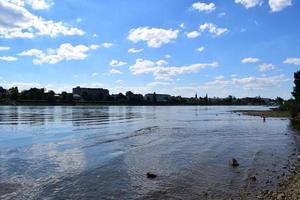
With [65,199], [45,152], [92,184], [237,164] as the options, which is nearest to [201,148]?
[237,164]

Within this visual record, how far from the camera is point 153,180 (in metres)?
20.3

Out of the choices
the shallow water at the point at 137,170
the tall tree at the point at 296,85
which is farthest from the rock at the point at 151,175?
the tall tree at the point at 296,85

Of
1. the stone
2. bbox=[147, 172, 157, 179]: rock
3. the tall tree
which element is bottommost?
the stone

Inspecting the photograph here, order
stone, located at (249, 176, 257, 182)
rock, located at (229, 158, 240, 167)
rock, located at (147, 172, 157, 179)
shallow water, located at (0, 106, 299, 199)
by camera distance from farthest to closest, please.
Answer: rock, located at (229, 158, 240, 167)
rock, located at (147, 172, 157, 179)
stone, located at (249, 176, 257, 182)
shallow water, located at (0, 106, 299, 199)

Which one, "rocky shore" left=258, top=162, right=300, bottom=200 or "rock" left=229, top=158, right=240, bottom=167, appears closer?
"rocky shore" left=258, top=162, right=300, bottom=200

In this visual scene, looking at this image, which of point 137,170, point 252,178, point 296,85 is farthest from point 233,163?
point 296,85

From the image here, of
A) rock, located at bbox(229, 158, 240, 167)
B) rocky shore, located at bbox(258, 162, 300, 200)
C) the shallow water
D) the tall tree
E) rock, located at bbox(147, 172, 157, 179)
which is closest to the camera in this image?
rocky shore, located at bbox(258, 162, 300, 200)

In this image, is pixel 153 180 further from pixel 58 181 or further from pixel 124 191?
pixel 58 181

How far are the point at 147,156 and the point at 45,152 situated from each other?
27.4 ft

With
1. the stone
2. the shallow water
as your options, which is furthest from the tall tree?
the stone

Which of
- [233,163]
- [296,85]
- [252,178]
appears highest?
[296,85]

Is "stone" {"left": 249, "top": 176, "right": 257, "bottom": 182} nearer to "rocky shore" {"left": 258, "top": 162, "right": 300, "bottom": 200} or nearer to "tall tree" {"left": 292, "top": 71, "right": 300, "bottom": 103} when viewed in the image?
"rocky shore" {"left": 258, "top": 162, "right": 300, "bottom": 200}

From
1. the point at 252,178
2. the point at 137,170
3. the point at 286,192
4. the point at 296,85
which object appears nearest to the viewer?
the point at 286,192

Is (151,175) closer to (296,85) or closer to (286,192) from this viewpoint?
(286,192)
